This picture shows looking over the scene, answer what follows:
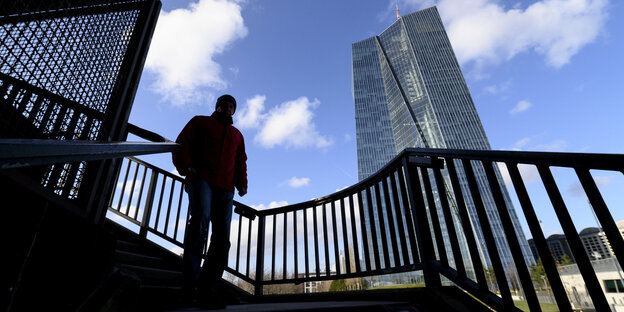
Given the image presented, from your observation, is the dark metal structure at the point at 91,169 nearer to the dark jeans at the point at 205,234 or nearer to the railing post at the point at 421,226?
the railing post at the point at 421,226

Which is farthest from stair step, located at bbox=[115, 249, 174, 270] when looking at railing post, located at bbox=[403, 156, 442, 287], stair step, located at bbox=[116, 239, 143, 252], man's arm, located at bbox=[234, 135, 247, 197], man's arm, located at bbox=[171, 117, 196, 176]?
railing post, located at bbox=[403, 156, 442, 287]

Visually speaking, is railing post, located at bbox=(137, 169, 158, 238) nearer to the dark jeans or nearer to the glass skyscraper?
the dark jeans

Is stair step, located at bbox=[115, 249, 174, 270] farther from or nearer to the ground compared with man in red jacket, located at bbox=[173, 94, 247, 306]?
nearer to the ground

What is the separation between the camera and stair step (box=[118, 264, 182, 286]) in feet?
6.11

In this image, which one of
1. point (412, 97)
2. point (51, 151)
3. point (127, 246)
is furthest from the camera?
point (412, 97)

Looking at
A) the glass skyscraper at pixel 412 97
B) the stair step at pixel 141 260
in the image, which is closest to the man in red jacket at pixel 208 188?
the stair step at pixel 141 260

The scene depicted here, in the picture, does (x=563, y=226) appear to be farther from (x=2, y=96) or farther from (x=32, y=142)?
(x=2, y=96)

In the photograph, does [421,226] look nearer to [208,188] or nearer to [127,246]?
[208,188]

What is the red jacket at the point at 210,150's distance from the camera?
83.0 inches

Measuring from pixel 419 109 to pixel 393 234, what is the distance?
3115 inches

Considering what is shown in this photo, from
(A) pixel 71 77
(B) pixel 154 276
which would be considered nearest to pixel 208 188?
(B) pixel 154 276

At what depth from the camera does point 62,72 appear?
1369 millimetres

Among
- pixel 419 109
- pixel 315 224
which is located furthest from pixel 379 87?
pixel 315 224

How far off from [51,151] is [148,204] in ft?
9.63
